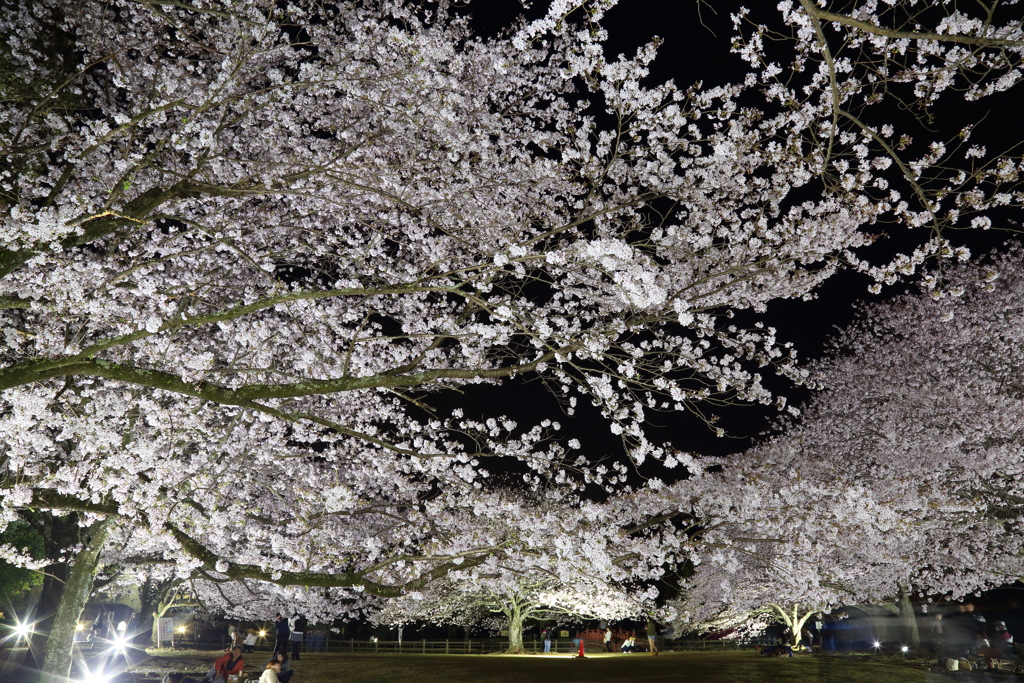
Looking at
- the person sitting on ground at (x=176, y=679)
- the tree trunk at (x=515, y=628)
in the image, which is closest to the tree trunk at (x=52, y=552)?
the person sitting on ground at (x=176, y=679)

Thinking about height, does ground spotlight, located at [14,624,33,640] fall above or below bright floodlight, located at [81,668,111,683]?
above

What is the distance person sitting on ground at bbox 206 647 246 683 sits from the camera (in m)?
10.2

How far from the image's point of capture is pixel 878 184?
27.7ft

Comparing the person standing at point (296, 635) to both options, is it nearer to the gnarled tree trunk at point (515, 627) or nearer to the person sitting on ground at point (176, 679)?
the gnarled tree trunk at point (515, 627)

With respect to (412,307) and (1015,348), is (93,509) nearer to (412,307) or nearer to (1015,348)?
(412,307)

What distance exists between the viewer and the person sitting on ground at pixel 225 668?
10.2 m

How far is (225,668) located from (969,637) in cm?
1035

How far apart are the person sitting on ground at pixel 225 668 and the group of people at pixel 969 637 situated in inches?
390

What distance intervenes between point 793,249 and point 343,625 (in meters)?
39.5

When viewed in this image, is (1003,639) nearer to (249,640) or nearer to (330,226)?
(330,226)

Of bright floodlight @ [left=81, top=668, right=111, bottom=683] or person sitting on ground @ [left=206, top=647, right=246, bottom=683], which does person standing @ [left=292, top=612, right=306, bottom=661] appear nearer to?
bright floodlight @ [left=81, top=668, right=111, bottom=683]

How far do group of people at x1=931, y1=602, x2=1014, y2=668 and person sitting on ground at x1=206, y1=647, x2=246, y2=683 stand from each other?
991 centimetres

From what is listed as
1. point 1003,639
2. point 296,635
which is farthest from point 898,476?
point 296,635

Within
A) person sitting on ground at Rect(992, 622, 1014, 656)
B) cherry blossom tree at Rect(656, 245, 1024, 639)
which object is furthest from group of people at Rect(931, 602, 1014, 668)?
cherry blossom tree at Rect(656, 245, 1024, 639)
